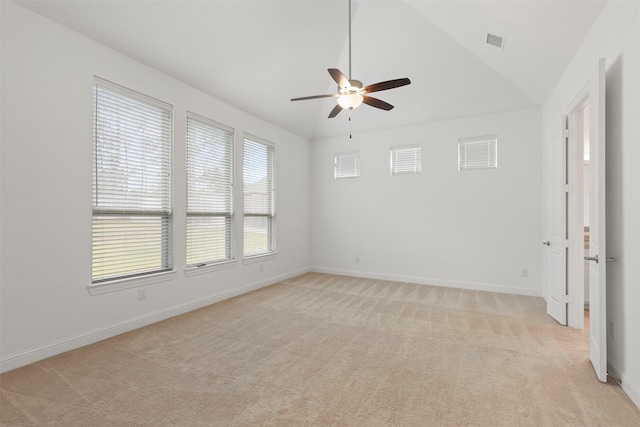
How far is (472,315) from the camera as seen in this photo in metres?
4.00

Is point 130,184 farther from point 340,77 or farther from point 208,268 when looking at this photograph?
point 340,77

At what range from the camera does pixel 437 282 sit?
5613mm

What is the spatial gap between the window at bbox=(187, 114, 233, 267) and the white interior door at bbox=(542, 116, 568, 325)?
4506 mm

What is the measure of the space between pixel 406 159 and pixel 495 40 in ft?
8.35

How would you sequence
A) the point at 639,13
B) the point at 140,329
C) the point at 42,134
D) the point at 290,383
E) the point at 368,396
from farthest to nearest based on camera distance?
the point at 140,329, the point at 42,134, the point at 290,383, the point at 368,396, the point at 639,13

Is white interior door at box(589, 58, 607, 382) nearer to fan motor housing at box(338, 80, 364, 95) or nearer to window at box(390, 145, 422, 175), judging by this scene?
fan motor housing at box(338, 80, 364, 95)

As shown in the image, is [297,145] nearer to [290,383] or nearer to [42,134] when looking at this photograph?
[42,134]

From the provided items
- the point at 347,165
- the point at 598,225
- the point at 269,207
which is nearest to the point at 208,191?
the point at 269,207

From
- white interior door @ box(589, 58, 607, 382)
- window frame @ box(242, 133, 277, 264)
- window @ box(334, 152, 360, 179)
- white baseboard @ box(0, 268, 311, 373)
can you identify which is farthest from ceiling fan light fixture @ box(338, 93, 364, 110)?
window @ box(334, 152, 360, 179)

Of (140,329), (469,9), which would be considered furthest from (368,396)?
(469,9)

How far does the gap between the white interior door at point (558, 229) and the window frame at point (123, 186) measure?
4.81 metres

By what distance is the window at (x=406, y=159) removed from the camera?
19.1 ft

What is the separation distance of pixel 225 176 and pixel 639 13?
15.3 ft

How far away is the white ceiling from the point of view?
3.03 m
